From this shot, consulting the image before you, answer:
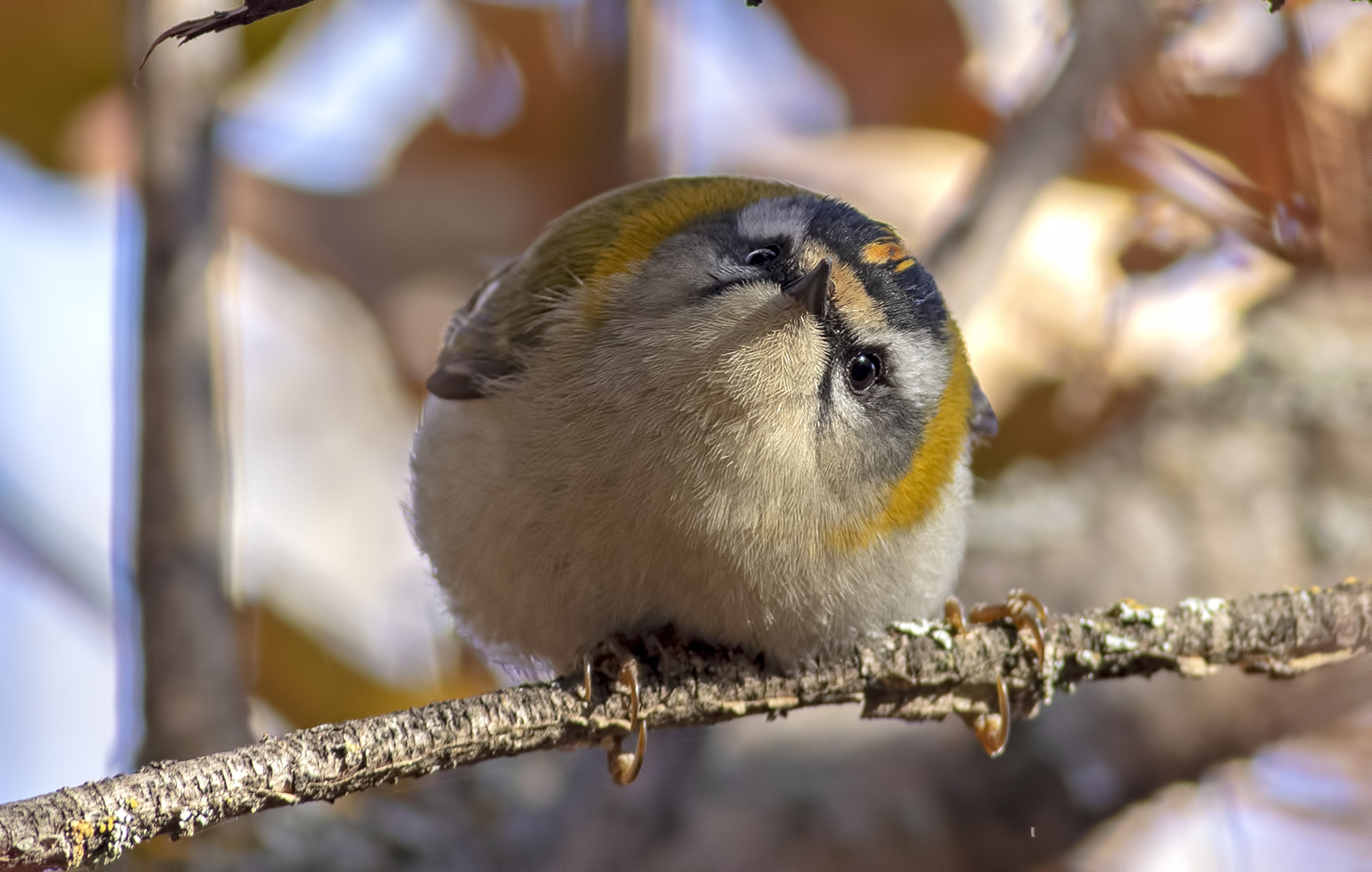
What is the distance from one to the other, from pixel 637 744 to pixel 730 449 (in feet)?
1.12

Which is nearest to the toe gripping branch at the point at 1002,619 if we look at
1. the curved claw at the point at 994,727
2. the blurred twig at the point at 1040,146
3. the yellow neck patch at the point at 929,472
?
the curved claw at the point at 994,727

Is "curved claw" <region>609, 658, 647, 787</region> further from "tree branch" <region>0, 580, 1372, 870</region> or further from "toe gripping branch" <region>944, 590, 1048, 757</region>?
"toe gripping branch" <region>944, 590, 1048, 757</region>

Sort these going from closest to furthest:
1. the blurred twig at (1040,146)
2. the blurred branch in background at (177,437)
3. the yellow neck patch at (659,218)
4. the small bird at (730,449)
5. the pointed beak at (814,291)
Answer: the pointed beak at (814,291), the small bird at (730,449), the yellow neck patch at (659,218), the blurred branch in background at (177,437), the blurred twig at (1040,146)

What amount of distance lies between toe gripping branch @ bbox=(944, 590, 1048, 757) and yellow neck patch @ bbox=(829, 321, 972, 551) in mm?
120

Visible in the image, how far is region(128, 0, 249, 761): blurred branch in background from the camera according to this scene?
1.72 meters

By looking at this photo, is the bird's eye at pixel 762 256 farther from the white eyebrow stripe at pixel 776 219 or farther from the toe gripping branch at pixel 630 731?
the toe gripping branch at pixel 630 731

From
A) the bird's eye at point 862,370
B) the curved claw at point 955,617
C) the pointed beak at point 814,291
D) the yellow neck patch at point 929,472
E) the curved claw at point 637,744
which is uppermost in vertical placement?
the pointed beak at point 814,291

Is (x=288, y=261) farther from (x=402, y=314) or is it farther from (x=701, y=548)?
(x=701, y=548)

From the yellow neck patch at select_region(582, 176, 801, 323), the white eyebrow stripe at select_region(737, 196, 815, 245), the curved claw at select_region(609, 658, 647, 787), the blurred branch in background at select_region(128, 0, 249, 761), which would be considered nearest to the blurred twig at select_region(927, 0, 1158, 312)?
the yellow neck patch at select_region(582, 176, 801, 323)

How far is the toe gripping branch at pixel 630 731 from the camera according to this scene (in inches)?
44.8

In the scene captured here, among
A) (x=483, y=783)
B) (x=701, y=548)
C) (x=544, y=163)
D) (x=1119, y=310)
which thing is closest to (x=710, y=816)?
(x=483, y=783)

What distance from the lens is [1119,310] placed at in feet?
5.89

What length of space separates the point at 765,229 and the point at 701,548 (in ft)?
1.19

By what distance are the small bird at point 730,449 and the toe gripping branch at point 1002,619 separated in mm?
79
